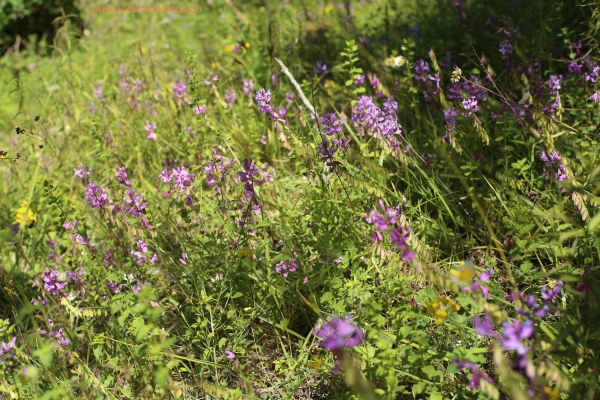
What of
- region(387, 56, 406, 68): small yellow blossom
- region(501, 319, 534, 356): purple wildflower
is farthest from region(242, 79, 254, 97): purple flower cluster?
region(501, 319, 534, 356): purple wildflower

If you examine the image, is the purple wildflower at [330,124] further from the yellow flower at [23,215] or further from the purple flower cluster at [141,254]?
the yellow flower at [23,215]

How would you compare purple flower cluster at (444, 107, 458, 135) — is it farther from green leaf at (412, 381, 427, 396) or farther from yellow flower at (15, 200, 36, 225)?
yellow flower at (15, 200, 36, 225)

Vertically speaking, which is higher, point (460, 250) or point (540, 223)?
point (540, 223)

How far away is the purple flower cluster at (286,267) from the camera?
6.51ft

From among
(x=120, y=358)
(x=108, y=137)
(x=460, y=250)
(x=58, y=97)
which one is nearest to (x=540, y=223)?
(x=460, y=250)

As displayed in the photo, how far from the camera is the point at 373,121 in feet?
7.04

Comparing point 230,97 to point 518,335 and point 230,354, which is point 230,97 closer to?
point 230,354

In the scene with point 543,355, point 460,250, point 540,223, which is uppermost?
point 543,355

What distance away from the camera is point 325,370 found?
175 cm

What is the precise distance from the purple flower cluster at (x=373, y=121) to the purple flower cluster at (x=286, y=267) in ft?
1.89

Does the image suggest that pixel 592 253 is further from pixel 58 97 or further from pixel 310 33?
pixel 58 97

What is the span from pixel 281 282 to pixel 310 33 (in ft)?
8.29

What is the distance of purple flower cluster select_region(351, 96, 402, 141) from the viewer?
2109 mm

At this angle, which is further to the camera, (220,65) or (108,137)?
(220,65)
